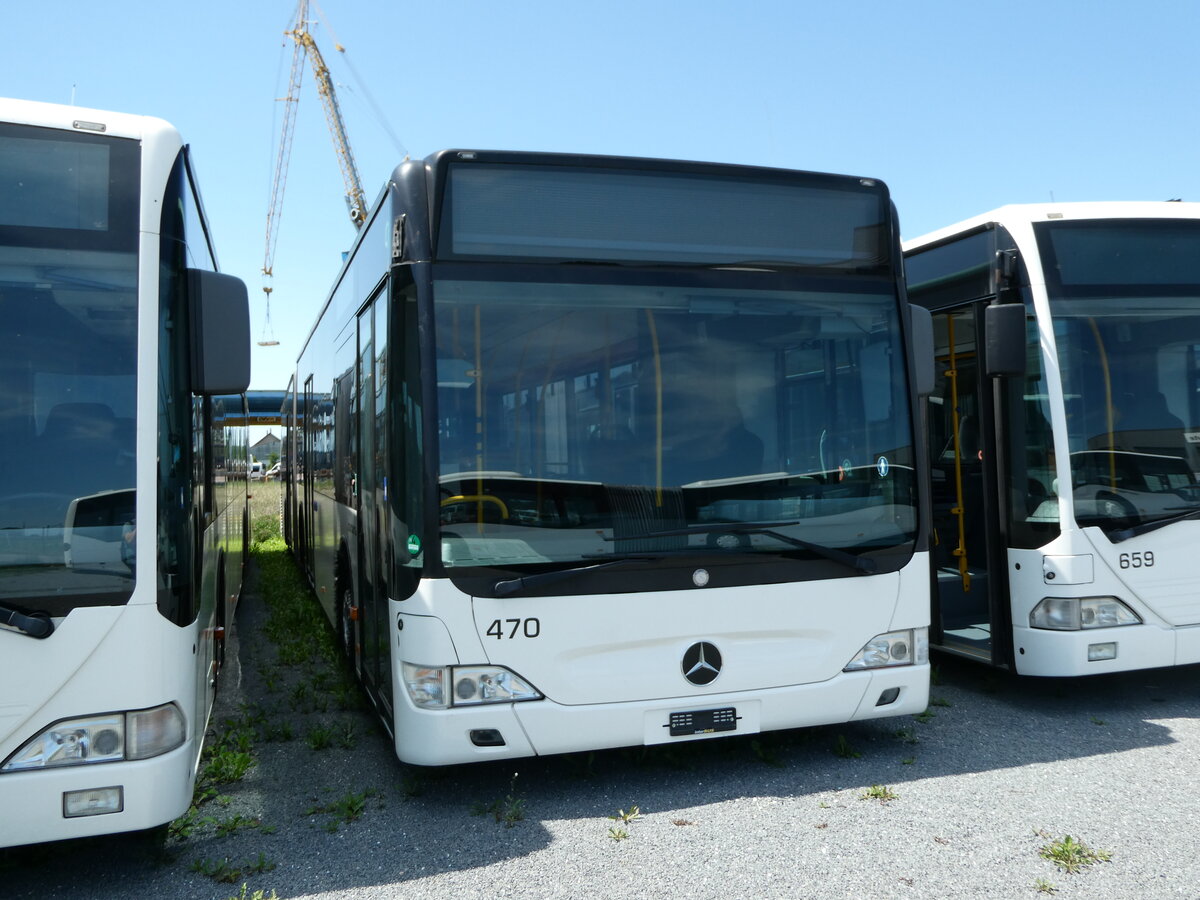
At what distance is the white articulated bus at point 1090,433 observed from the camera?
5766 mm

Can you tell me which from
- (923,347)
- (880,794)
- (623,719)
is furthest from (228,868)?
(923,347)

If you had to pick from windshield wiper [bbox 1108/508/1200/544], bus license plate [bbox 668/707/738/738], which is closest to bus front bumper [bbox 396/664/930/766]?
bus license plate [bbox 668/707/738/738]

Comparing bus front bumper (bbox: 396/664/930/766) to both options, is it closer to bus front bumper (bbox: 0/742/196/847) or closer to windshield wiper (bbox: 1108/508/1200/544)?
bus front bumper (bbox: 0/742/196/847)

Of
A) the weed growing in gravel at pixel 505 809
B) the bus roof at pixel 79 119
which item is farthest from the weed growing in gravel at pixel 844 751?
the bus roof at pixel 79 119

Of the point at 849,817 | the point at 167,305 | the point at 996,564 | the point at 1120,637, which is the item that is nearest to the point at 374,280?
the point at 167,305

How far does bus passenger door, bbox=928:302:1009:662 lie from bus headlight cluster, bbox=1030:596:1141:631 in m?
0.57

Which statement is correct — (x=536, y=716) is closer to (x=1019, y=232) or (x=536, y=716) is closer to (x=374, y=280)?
(x=374, y=280)

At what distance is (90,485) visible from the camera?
3.58 m

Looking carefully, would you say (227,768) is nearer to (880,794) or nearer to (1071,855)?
(880,794)

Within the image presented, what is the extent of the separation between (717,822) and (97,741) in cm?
250

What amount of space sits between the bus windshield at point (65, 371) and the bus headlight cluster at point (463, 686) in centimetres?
131

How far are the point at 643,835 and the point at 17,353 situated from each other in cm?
305

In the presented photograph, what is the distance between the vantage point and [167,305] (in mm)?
3828

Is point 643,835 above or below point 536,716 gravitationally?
below
